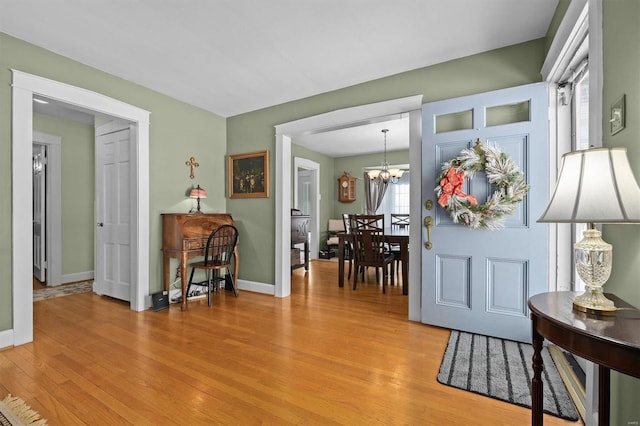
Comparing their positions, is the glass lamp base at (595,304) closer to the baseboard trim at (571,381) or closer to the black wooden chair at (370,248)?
the baseboard trim at (571,381)

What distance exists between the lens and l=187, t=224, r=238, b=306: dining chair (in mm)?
3438

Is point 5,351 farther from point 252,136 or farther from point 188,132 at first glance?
point 252,136

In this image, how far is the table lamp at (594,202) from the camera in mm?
947

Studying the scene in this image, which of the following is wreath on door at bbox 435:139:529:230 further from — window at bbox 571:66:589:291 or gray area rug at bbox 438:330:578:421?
gray area rug at bbox 438:330:578:421

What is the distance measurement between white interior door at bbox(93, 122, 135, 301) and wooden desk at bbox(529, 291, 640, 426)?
3.81 m

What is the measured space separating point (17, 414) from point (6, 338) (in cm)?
120

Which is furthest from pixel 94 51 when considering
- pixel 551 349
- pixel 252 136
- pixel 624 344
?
pixel 551 349

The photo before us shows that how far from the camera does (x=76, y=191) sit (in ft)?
15.0

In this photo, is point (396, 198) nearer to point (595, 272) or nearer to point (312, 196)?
point (312, 196)

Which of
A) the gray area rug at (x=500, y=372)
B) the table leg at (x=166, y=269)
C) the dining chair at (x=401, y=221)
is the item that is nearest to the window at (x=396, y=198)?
the dining chair at (x=401, y=221)

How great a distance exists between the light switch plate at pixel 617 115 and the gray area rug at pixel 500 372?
1476mm

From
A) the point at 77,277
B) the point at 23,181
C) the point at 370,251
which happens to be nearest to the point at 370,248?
the point at 370,251

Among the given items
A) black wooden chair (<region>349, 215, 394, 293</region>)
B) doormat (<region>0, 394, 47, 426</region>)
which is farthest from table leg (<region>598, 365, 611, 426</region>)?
black wooden chair (<region>349, 215, 394, 293</region>)

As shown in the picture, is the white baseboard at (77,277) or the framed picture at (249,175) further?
the white baseboard at (77,277)
